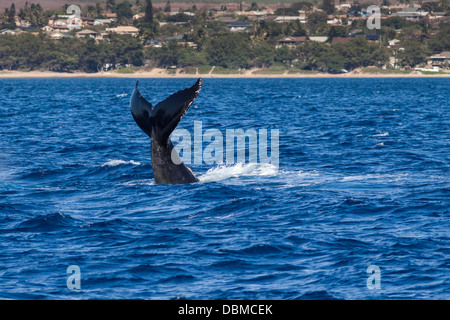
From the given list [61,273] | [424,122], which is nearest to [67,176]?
[61,273]

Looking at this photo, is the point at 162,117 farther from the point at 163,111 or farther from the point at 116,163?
the point at 116,163

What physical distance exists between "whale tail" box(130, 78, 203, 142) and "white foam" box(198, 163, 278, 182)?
3.79 meters

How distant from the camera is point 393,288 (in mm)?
10805

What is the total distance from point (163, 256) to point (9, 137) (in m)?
23.0

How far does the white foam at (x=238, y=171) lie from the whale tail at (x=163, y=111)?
3787 mm

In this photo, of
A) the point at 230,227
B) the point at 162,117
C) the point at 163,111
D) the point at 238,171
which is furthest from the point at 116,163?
the point at 230,227

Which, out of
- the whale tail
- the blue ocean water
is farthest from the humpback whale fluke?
the blue ocean water

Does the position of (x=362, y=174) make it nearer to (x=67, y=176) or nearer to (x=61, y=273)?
(x=67, y=176)

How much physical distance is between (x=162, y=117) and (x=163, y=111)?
0.20 metres

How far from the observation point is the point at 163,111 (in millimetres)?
15703

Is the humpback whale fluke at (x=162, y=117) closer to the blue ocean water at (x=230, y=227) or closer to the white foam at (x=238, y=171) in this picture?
the blue ocean water at (x=230, y=227)

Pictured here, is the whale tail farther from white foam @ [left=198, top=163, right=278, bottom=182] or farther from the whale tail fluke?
white foam @ [left=198, top=163, right=278, bottom=182]

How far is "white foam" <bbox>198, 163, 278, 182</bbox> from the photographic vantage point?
2055 cm
